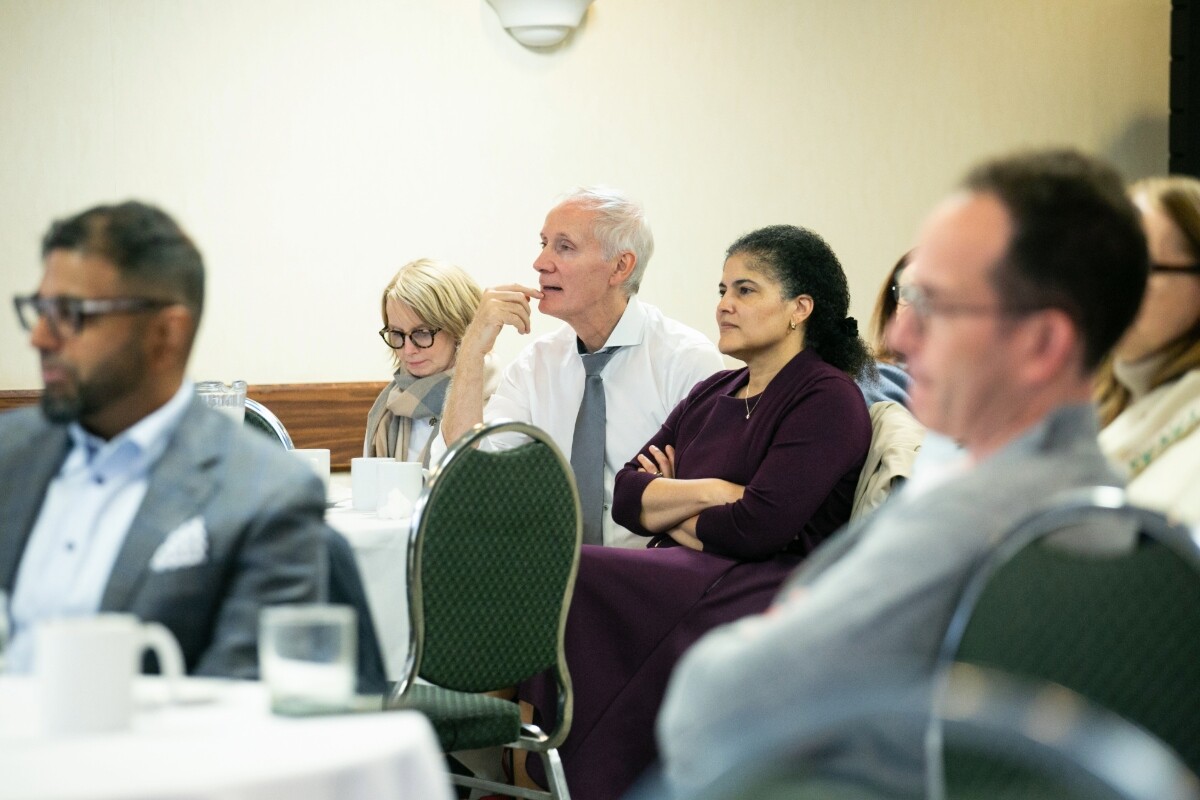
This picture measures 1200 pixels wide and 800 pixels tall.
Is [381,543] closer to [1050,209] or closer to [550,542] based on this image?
[550,542]

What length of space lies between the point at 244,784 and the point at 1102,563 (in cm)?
66

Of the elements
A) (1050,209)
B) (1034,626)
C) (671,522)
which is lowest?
(671,522)

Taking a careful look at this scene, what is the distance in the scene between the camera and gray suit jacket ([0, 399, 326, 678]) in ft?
4.24

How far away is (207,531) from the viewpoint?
1318 millimetres

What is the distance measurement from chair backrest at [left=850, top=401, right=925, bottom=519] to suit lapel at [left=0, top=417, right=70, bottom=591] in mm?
1897

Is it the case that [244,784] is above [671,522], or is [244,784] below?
above

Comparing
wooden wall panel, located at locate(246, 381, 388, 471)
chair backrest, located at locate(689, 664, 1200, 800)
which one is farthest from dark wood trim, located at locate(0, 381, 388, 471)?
chair backrest, located at locate(689, 664, 1200, 800)

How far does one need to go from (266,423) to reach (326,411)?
32.9 inches

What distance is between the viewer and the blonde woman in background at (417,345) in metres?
3.66

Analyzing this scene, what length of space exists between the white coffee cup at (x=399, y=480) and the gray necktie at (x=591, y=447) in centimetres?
61

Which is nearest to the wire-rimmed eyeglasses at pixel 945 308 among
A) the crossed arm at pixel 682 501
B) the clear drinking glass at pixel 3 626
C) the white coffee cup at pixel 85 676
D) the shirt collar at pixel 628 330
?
the white coffee cup at pixel 85 676

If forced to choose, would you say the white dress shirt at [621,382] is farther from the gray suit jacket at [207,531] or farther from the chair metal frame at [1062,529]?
the chair metal frame at [1062,529]

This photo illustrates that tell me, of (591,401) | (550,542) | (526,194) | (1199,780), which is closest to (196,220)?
(526,194)

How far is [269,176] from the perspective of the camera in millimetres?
4270
